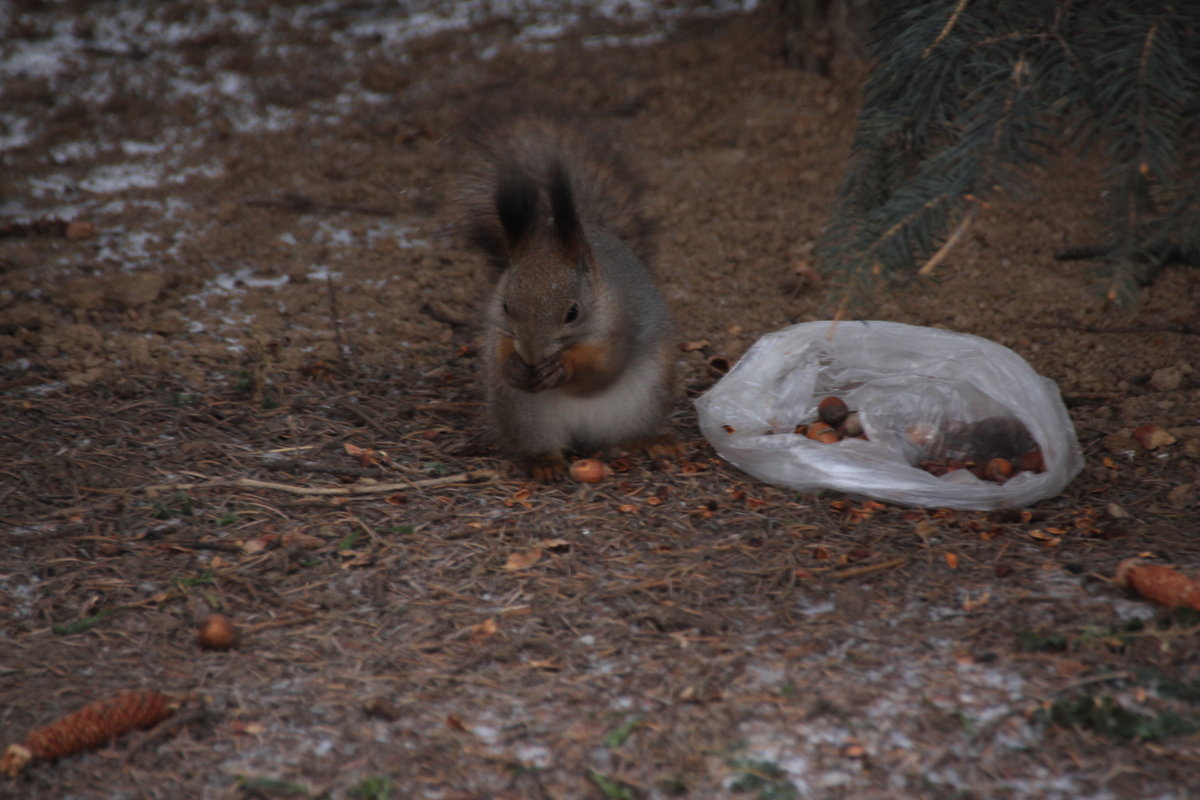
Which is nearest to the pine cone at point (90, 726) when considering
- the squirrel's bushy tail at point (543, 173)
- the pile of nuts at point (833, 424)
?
the squirrel's bushy tail at point (543, 173)

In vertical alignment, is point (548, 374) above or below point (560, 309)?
below

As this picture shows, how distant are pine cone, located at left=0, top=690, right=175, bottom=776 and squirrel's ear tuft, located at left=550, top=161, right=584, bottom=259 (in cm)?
133

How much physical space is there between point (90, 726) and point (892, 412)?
6.63 feet

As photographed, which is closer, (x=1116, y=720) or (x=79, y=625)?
(x=1116, y=720)

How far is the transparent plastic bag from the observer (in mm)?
2461

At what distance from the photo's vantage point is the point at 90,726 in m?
1.67

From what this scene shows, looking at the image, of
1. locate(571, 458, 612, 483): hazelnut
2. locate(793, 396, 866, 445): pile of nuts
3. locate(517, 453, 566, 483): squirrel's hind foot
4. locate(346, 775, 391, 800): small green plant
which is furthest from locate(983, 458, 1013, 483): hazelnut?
locate(346, 775, 391, 800): small green plant

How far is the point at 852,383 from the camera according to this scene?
291 cm

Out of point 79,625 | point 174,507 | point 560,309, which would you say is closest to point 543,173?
point 560,309

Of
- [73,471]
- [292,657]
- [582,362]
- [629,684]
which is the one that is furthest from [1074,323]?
[73,471]

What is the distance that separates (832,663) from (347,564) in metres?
1.04

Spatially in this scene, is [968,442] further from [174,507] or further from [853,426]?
[174,507]

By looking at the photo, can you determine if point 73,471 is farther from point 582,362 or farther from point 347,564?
point 582,362

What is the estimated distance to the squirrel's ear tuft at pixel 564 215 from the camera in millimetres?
2402
